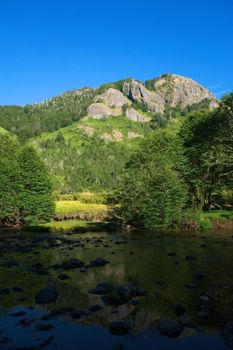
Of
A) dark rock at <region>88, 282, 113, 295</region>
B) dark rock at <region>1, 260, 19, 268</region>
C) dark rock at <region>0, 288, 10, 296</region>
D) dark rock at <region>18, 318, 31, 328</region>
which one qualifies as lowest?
dark rock at <region>18, 318, 31, 328</region>

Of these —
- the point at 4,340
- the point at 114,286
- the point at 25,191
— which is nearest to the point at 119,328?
the point at 4,340

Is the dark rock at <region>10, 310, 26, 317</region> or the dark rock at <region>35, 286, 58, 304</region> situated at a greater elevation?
the dark rock at <region>35, 286, 58, 304</region>

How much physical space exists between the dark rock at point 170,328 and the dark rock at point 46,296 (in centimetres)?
700

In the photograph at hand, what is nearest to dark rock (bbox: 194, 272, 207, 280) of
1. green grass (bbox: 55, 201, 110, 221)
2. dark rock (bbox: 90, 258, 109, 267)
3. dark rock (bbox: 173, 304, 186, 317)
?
dark rock (bbox: 173, 304, 186, 317)

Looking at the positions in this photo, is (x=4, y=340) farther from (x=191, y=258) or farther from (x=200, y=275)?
(x=191, y=258)

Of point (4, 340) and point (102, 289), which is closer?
point (4, 340)

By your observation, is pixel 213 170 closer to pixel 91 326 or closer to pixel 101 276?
pixel 101 276

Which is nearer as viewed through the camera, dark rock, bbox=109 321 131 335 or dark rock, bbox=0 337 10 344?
dark rock, bbox=0 337 10 344

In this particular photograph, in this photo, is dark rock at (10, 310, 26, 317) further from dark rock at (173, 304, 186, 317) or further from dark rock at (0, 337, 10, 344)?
dark rock at (173, 304, 186, 317)

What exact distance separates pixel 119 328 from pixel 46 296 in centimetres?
635

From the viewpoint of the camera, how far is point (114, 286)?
83.7 feet

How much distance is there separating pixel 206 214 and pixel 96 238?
76.2 ft

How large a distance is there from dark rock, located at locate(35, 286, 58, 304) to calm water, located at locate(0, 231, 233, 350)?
15.1 inches

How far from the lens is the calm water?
1686 centimetres
